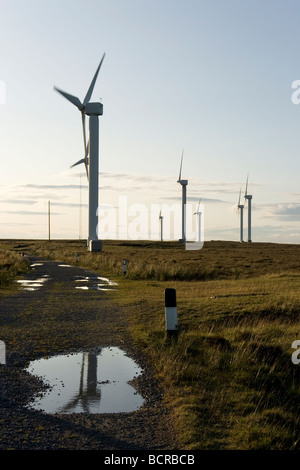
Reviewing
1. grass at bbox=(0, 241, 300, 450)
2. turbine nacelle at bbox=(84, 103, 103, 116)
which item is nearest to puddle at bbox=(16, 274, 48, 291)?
grass at bbox=(0, 241, 300, 450)

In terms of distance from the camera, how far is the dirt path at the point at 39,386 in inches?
194

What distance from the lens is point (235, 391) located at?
676 cm

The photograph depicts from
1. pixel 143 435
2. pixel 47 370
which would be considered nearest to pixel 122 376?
pixel 47 370

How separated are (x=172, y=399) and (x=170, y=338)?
3600 mm

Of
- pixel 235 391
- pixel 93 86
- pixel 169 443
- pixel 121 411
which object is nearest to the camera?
pixel 169 443

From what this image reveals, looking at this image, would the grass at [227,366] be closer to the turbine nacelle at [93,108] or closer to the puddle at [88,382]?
the puddle at [88,382]

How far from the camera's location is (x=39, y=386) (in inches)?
274

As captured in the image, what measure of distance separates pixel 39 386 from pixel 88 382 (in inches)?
26.8

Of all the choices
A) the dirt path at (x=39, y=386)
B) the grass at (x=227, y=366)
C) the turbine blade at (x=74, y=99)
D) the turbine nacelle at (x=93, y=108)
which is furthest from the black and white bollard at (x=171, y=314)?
A: the turbine nacelle at (x=93, y=108)

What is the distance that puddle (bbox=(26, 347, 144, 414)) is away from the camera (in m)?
6.07

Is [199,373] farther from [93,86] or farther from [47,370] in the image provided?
[93,86]

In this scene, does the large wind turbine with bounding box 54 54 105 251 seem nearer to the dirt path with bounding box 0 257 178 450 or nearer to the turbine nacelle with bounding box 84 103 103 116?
the turbine nacelle with bounding box 84 103 103 116

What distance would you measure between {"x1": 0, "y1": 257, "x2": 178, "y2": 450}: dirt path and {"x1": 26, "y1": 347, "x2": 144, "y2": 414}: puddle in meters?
0.17

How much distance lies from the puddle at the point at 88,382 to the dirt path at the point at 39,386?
0.17 meters
